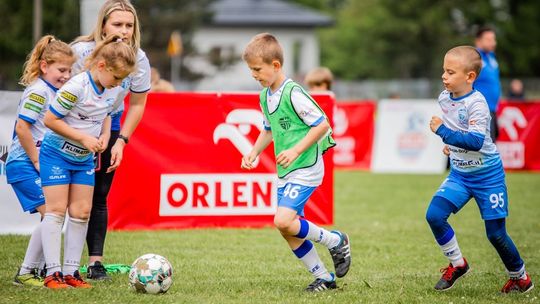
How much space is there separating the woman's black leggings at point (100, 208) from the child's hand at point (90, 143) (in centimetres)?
91

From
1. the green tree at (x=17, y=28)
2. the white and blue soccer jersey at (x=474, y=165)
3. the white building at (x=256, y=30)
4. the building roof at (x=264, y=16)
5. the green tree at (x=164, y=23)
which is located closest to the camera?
the white and blue soccer jersey at (x=474, y=165)

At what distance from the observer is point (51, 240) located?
6043 millimetres

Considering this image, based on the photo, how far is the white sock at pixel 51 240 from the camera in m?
6.04

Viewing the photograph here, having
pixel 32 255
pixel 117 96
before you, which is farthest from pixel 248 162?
pixel 32 255

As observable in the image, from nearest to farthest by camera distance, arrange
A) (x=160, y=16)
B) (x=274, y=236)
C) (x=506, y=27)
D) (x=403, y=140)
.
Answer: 1. (x=274, y=236)
2. (x=403, y=140)
3. (x=160, y=16)
4. (x=506, y=27)

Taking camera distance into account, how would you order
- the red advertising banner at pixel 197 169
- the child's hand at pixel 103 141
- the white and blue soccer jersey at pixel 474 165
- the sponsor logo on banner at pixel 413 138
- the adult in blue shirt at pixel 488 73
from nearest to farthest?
the child's hand at pixel 103 141, the white and blue soccer jersey at pixel 474 165, the red advertising banner at pixel 197 169, the adult in blue shirt at pixel 488 73, the sponsor logo on banner at pixel 413 138

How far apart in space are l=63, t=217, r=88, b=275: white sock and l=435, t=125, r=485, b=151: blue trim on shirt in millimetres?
2693

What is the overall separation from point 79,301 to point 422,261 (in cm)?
351

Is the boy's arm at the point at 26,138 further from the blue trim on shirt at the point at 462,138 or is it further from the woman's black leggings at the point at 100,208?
the blue trim on shirt at the point at 462,138

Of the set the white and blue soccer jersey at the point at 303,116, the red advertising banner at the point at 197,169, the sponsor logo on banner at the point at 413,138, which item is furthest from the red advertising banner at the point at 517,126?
the white and blue soccer jersey at the point at 303,116

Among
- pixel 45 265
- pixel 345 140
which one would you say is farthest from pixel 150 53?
pixel 45 265

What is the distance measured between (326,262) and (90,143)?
282 centimetres

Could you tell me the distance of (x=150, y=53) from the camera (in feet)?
148

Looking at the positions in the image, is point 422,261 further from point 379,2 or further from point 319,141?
point 379,2
